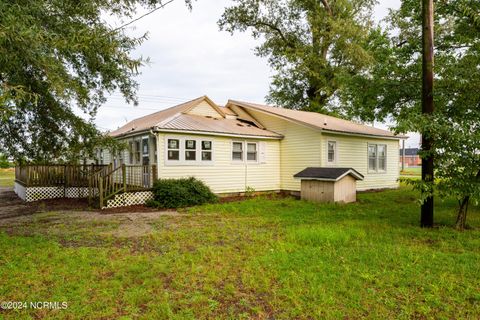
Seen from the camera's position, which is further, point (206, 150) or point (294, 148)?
point (294, 148)

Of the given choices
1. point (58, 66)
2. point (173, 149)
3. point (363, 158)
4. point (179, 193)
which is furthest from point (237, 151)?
point (58, 66)

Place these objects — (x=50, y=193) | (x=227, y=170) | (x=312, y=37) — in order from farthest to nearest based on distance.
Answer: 1. (x=312, y=37)
2. (x=50, y=193)
3. (x=227, y=170)

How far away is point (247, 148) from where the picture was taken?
14734 millimetres

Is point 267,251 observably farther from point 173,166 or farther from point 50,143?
point 173,166

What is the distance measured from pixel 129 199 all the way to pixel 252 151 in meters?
6.21

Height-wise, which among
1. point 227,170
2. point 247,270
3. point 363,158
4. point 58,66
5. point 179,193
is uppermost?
point 58,66

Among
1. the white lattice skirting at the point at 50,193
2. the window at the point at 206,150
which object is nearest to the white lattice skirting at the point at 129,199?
the white lattice skirting at the point at 50,193

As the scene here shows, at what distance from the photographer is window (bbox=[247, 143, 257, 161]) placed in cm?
1483

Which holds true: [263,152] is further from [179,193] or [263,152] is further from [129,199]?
[129,199]

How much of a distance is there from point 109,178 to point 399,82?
452 inches

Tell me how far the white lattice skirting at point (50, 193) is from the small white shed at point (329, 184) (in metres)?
9.30

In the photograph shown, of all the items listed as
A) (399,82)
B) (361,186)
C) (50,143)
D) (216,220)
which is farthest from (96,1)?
(361,186)

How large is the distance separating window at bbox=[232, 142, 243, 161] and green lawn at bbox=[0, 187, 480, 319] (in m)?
6.40

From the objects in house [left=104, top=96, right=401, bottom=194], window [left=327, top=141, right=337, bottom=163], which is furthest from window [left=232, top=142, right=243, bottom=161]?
window [left=327, top=141, right=337, bottom=163]
